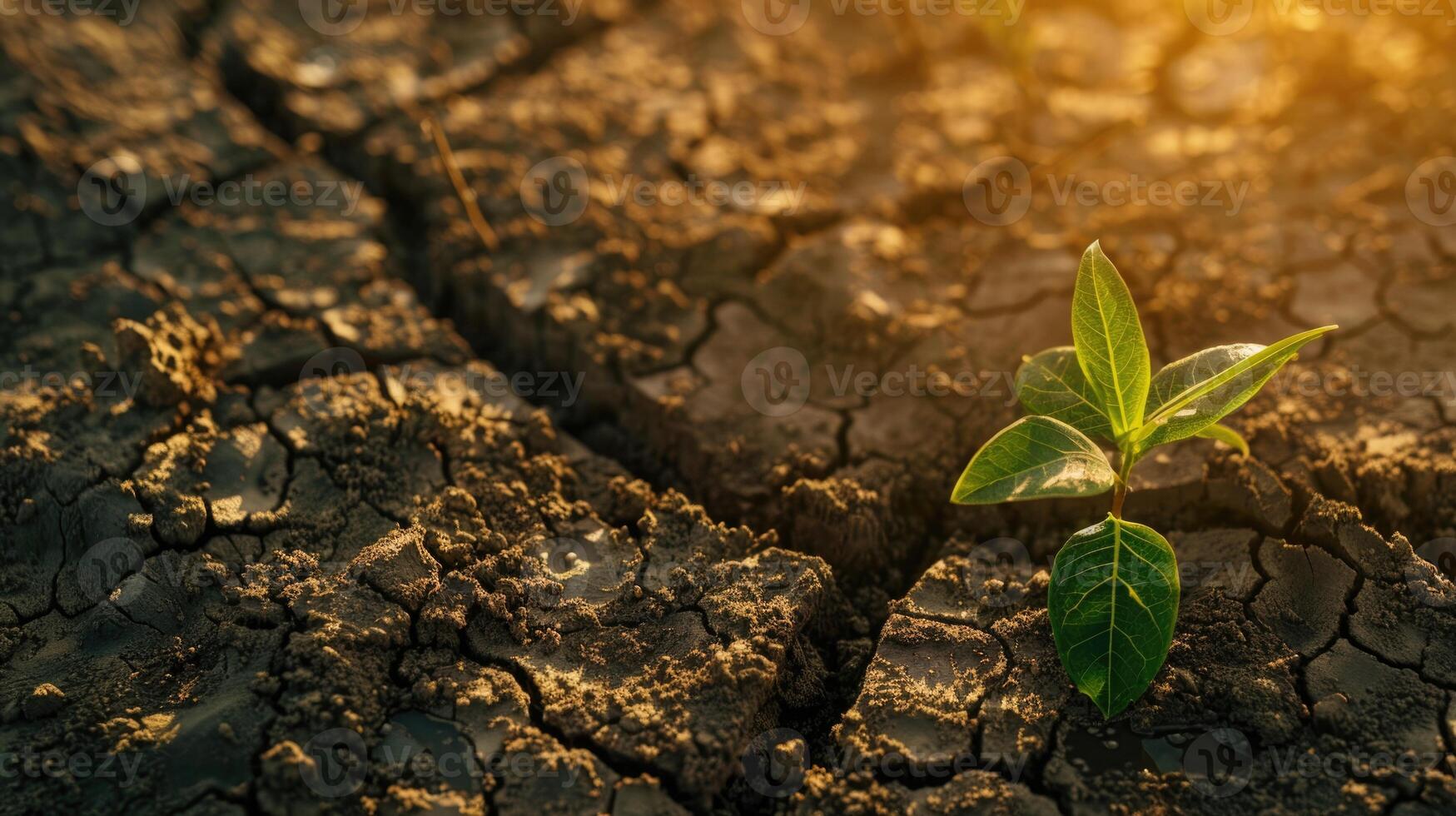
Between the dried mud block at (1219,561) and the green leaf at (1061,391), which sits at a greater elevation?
the green leaf at (1061,391)

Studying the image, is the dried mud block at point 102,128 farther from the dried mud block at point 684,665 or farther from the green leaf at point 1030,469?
the green leaf at point 1030,469

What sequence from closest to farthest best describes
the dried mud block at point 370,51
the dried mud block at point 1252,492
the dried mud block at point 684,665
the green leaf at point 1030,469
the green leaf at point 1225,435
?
1. the green leaf at point 1030,469
2. the dried mud block at point 684,665
3. the green leaf at point 1225,435
4. the dried mud block at point 1252,492
5. the dried mud block at point 370,51

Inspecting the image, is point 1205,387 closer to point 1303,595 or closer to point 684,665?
point 1303,595

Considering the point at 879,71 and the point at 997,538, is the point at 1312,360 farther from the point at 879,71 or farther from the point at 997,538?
the point at 879,71

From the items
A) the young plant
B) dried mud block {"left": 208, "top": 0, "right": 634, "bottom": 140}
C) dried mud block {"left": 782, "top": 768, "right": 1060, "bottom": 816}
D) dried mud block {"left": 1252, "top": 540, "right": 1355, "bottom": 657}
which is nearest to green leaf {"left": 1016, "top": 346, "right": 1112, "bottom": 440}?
the young plant

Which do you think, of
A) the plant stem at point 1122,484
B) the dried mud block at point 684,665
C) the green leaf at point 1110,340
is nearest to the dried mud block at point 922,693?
the dried mud block at point 684,665

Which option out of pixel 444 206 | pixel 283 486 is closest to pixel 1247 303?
pixel 444 206

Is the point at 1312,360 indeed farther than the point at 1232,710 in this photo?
Yes
